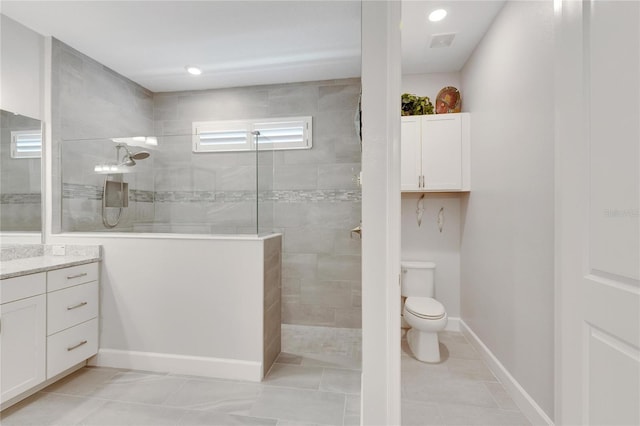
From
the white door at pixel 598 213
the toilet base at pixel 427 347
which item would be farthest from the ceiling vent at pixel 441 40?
the toilet base at pixel 427 347

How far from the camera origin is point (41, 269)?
1899 mm

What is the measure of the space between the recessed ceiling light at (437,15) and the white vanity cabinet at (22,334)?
3.21 metres

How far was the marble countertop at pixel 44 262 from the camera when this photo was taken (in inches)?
70.6

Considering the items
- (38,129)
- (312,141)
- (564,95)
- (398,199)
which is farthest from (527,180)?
(38,129)

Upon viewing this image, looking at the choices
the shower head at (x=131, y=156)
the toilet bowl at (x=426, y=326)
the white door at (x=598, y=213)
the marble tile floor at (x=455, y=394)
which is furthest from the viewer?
the shower head at (x=131, y=156)

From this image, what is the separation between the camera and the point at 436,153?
2.79 m

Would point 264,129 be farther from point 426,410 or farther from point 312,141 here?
point 426,410

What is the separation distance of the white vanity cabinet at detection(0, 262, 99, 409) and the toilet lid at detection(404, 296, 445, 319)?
8.17 ft

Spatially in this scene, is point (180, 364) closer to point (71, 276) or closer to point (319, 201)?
point (71, 276)

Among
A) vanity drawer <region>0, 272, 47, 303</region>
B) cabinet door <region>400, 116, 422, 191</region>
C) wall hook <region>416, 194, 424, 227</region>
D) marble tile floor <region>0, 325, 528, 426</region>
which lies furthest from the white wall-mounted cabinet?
vanity drawer <region>0, 272, 47, 303</region>

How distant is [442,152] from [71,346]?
3.31 m

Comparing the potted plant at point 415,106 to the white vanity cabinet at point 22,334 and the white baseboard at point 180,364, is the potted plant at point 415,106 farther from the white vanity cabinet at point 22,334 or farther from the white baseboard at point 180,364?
the white vanity cabinet at point 22,334

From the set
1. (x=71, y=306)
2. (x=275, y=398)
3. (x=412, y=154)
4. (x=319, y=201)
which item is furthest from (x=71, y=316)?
(x=412, y=154)

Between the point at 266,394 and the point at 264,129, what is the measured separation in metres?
2.45
